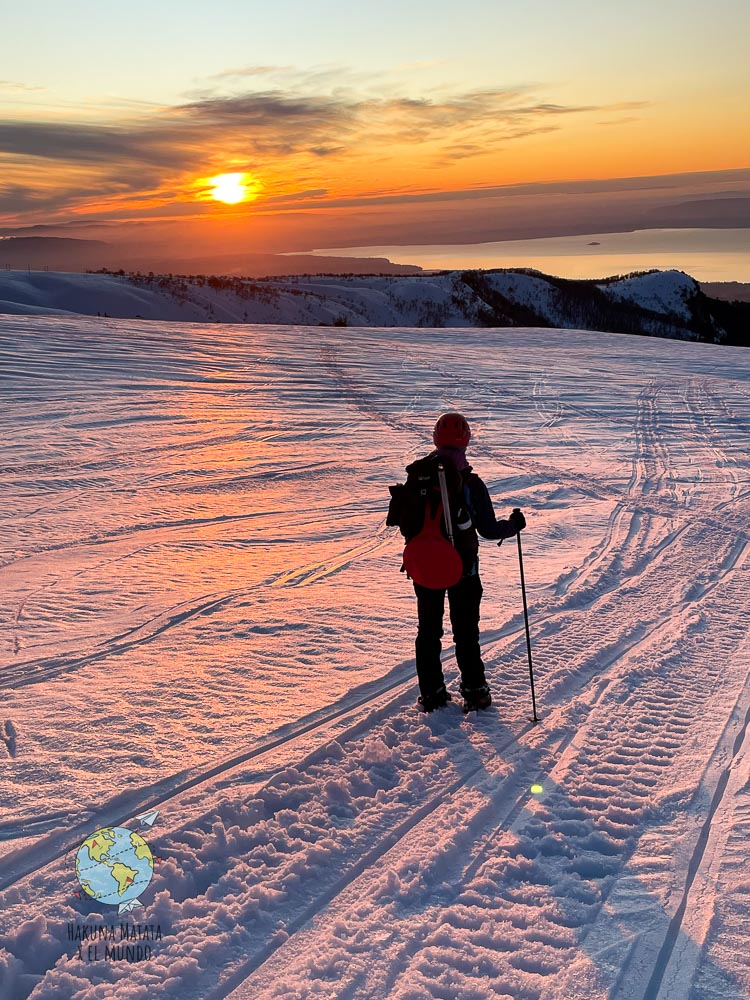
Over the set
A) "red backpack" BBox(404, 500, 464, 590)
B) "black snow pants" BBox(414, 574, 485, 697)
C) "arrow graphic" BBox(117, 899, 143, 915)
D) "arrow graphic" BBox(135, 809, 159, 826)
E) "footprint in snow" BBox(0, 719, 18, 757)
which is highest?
"red backpack" BBox(404, 500, 464, 590)

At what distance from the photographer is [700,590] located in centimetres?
719

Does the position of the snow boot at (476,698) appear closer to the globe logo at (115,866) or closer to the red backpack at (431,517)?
the red backpack at (431,517)

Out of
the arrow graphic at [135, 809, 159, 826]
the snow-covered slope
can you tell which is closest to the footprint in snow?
the arrow graphic at [135, 809, 159, 826]

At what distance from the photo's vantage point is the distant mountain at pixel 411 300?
39219mm

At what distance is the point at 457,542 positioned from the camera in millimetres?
4688

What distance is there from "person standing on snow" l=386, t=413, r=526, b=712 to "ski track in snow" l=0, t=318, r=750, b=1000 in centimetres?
19

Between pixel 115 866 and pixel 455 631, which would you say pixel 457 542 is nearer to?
pixel 455 631

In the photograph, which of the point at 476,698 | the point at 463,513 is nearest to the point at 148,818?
the point at 476,698

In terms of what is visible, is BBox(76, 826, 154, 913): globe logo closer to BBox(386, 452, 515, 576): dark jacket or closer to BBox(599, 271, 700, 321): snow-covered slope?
BBox(386, 452, 515, 576): dark jacket

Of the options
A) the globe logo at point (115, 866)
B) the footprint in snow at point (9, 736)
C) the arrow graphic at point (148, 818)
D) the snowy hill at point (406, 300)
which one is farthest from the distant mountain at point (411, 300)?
the globe logo at point (115, 866)

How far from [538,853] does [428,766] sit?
86 cm

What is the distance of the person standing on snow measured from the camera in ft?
15.1

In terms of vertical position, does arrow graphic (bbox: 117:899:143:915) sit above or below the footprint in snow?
below

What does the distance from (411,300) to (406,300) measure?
557 mm
